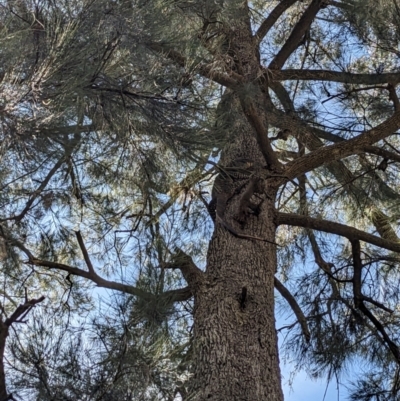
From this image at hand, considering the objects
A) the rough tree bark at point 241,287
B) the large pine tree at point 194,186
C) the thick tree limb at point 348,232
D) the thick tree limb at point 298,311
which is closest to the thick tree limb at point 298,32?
the large pine tree at point 194,186

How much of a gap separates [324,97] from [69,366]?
213 centimetres

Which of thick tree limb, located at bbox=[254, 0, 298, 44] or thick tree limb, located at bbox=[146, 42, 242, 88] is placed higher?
thick tree limb, located at bbox=[254, 0, 298, 44]

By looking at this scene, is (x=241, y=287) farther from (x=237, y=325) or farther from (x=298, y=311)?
(x=298, y=311)

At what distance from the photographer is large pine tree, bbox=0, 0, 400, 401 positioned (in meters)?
1.79

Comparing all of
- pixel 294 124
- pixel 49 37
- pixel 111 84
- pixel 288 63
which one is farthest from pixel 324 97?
pixel 49 37

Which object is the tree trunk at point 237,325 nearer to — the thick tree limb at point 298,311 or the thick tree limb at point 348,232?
the thick tree limb at point 348,232

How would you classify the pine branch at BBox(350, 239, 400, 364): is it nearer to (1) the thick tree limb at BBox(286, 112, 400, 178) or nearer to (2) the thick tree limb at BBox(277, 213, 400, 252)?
(2) the thick tree limb at BBox(277, 213, 400, 252)

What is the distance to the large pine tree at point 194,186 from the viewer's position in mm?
1792

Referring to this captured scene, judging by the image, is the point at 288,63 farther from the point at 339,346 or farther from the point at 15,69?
the point at 15,69

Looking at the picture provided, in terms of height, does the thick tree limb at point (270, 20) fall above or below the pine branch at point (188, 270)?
above

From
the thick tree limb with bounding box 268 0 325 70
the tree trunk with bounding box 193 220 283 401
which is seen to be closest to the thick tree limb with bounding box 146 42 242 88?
the tree trunk with bounding box 193 220 283 401

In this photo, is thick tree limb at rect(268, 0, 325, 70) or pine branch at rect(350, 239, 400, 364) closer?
pine branch at rect(350, 239, 400, 364)

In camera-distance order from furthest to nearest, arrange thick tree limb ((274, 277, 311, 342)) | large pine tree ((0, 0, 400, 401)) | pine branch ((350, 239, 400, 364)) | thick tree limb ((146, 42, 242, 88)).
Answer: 1. thick tree limb ((274, 277, 311, 342))
2. pine branch ((350, 239, 400, 364))
3. thick tree limb ((146, 42, 242, 88))
4. large pine tree ((0, 0, 400, 401))

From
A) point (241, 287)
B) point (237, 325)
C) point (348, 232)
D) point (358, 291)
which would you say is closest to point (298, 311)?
point (358, 291)
